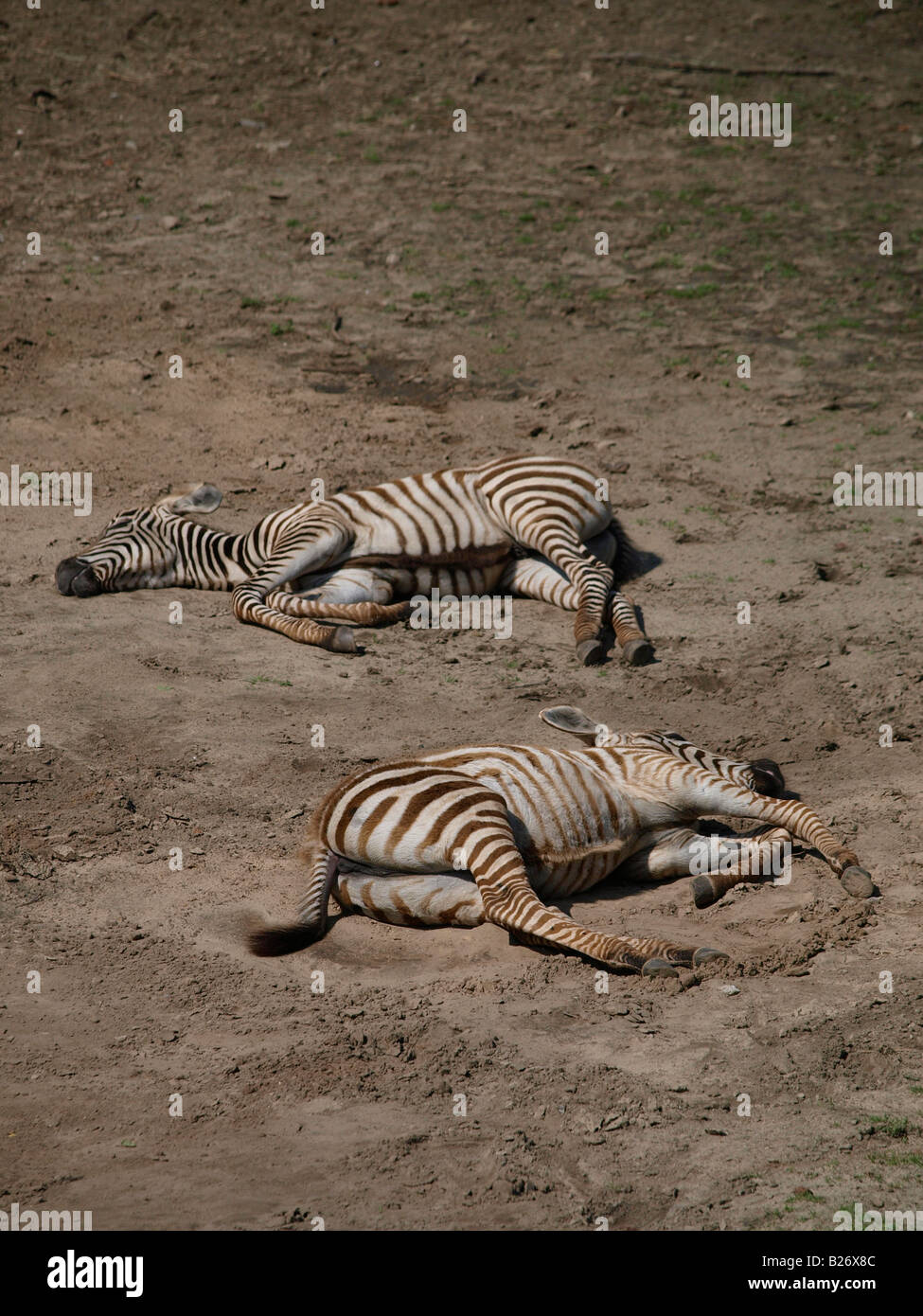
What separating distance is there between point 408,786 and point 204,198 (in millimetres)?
11682

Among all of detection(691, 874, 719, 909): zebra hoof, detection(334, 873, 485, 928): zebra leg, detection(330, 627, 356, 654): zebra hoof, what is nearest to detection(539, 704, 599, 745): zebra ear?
detection(691, 874, 719, 909): zebra hoof

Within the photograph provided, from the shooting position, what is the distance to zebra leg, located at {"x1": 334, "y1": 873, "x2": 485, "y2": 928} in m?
5.70

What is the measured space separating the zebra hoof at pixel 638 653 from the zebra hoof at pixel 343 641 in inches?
73.5

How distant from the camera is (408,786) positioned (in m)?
5.88

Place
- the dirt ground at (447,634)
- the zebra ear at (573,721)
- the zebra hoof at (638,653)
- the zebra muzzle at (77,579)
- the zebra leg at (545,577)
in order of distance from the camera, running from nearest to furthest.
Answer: the dirt ground at (447,634) < the zebra ear at (573,721) < the zebra hoof at (638,653) < the zebra muzzle at (77,579) < the zebra leg at (545,577)

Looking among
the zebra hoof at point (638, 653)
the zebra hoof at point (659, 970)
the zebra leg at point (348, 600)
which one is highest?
the zebra leg at point (348, 600)

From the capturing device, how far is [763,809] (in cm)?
636

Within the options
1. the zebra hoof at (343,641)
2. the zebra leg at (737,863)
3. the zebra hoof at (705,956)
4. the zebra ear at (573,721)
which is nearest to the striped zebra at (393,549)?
the zebra hoof at (343,641)

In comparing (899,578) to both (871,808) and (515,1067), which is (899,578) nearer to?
(871,808)

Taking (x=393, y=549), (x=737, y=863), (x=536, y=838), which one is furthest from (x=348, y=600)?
(x=737, y=863)

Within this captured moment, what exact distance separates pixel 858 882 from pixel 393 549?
500 centimetres

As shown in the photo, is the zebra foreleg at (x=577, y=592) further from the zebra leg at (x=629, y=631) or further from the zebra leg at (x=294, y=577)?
the zebra leg at (x=294, y=577)

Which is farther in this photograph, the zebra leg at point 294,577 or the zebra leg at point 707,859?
the zebra leg at point 294,577

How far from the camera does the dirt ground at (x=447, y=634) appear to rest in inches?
169
